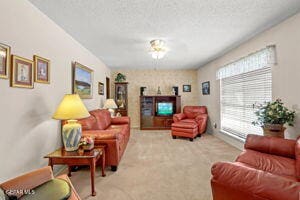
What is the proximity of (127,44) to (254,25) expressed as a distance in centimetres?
234

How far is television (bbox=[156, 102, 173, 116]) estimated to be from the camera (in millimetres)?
6559

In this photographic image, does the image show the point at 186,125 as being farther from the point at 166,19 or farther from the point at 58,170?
the point at 58,170

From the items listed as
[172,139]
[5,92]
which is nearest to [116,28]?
[5,92]

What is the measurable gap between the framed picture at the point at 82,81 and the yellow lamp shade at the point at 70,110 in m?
1.04

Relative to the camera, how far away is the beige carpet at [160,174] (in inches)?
84.3

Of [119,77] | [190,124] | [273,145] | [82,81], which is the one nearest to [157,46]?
[82,81]

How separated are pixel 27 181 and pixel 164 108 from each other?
18.3ft

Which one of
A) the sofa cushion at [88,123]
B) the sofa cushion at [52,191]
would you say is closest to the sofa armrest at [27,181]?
the sofa cushion at [52,191]

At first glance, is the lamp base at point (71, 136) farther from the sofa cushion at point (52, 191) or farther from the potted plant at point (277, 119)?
the potted plant at point (277, 119)

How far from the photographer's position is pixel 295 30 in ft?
7.81

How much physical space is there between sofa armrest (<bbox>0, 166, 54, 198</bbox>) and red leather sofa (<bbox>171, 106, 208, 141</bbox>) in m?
3.86

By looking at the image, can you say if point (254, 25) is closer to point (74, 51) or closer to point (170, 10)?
point (170, 10)

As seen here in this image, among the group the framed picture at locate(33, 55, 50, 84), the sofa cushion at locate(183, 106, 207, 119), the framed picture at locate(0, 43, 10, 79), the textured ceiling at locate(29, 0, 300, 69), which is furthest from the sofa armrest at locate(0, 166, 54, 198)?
the sofa cushion at locate(183, 106, 207, 119)

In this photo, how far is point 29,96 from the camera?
2.04 m
